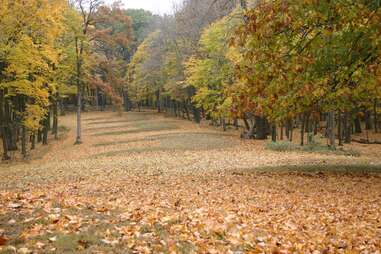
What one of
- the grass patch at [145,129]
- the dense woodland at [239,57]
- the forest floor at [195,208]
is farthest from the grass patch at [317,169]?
the grass patch at [145,129]

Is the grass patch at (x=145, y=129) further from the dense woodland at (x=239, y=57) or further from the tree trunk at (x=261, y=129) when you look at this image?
the tree trunk at (x=261, y=129)

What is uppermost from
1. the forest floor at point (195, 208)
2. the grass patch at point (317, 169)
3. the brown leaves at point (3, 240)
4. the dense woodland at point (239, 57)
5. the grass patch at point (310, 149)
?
the dense woodland at point (239, 57)

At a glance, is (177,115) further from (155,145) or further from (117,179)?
(117,179)

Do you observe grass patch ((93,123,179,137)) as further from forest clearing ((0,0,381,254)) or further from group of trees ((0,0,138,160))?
forest clearing ((0,0,381,254))

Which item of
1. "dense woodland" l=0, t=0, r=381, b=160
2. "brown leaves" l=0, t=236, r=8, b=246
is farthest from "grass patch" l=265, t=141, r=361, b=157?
"brown leaves" l=0, t=236, r=8, b=246

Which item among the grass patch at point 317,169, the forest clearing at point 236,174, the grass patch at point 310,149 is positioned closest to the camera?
the forest clearing at point 236,174

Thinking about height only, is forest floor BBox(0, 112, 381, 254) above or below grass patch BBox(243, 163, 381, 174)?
above

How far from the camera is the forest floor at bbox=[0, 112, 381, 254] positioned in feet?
22.0

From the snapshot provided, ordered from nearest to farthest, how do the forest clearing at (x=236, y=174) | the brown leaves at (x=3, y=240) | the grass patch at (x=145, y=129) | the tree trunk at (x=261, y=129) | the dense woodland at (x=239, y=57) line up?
the brown leaves at (x=3, y=240)
the forest clearing at (x=236, y=174)
the dense woodland at (x=239, y=57)
the tree trunk at (x=261, y=129)
the grass patch at (x=145, y=129)

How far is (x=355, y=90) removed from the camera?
17.4 m

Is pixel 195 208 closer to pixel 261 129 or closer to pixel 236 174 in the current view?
pixel 236 174

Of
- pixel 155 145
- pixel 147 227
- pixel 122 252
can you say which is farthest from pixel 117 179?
pixel 155 145

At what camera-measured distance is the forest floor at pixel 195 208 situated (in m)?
6.70

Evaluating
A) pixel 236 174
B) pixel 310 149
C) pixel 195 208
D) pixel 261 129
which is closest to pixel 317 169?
pixel 236 174
